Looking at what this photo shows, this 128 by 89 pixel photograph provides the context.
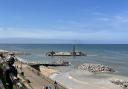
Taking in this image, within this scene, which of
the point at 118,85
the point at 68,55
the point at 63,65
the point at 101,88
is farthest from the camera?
the point at 68,55

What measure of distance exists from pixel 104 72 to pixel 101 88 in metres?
24.9

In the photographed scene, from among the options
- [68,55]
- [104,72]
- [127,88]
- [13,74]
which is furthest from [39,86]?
[68,55]

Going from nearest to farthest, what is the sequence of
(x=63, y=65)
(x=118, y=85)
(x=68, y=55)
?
1. (x=118, y=85)
2. (x=63, y=65)
3. (x=68, y=55)

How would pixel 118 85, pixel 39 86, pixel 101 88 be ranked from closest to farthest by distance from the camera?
pixel 39 86 → pixel 101 88 → pixel 118 85

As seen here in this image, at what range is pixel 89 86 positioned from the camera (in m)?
43.7

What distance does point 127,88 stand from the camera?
44.3m

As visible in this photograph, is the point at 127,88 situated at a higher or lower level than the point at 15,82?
lower

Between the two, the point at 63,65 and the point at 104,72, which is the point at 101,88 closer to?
the point at 104,72

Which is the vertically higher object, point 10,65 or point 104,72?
point 10,65

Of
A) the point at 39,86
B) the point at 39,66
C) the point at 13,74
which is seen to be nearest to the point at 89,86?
the point at 39,86

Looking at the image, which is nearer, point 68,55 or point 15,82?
point 15,82

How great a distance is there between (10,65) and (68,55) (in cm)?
11441

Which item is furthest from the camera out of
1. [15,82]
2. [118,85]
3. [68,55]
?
[68,55]

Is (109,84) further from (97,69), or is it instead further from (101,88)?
(97,69)
